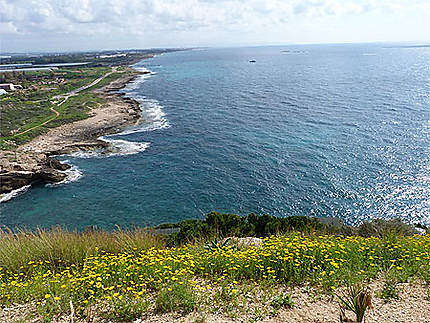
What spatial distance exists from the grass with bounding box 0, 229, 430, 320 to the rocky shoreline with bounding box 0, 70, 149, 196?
29.2 meters

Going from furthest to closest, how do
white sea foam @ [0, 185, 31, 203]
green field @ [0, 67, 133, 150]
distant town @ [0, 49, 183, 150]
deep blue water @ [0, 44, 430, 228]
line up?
Result: distant town @ [0, 49, 183, 150]
green field @ [0, 67, 133, 150]
white sea foam @ [0, 185, 31, 203]
deep blue water @ [0, 44, 430, 228]

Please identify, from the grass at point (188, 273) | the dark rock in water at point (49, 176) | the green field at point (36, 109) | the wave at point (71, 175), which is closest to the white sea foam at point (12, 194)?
the dark rock in water at point (49, 176)

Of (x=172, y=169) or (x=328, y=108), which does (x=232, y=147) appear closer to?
(x=172, y=169)

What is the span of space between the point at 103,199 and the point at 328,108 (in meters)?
46.9

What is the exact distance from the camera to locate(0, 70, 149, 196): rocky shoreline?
35031mm

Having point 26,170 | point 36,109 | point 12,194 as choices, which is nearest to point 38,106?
point 36,109

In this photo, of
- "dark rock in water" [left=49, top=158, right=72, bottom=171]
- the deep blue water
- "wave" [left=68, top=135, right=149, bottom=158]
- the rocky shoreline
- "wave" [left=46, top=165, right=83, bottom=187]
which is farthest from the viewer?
"wave" [left=68, top=135, right=149, bottom=158]

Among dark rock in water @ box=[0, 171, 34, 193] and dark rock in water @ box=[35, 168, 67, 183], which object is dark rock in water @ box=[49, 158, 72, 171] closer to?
dark rock in water @ box=[35, 168, 67, 183]

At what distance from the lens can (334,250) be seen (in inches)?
327

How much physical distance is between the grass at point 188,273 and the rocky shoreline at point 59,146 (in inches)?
1150

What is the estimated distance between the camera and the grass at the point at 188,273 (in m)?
6.69

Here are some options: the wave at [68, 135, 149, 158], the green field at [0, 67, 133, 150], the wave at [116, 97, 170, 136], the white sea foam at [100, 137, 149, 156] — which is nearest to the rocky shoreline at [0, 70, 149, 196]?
the wave at [68, 135, 149, 158]

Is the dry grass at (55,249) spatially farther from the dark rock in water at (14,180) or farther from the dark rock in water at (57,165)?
the dark rock in water at (57,165)

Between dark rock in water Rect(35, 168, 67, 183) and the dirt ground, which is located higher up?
the dirt ground
